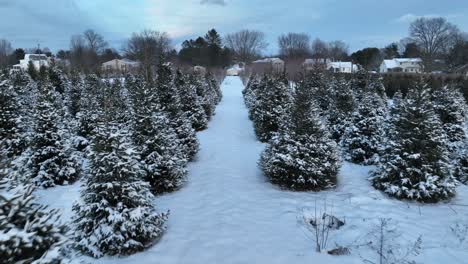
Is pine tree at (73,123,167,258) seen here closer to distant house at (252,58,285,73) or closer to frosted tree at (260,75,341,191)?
frosted tree at (260,75,341,191)

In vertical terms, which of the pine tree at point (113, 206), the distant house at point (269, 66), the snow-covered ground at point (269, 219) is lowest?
the snow-covered ground at point (269, 219)

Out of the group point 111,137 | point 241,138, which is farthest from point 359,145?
point 111,137

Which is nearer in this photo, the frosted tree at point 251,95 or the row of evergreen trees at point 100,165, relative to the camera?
the row of evergreen trees at point 100,165

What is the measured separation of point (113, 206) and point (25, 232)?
2.77 m

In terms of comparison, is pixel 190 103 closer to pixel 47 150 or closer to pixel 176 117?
pixel 176 117

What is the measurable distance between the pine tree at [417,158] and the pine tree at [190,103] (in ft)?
28.9

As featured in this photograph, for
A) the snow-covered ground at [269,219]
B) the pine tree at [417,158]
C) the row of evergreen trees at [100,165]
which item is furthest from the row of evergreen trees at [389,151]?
the row of evergreen trees at [100,165]

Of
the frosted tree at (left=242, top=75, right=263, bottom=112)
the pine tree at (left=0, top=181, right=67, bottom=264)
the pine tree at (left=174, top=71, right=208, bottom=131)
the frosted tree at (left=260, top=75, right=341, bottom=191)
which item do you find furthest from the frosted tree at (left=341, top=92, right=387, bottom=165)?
the pine tree at (left=0, top=181, right=67, bottom=264)

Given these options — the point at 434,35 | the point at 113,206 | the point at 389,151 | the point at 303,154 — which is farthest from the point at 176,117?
the point at 434,35

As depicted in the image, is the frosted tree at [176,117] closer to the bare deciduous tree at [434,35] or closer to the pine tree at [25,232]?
the pine tree at [25,232]

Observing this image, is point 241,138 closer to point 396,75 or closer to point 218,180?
point 218,180

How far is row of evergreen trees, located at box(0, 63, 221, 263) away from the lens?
2.27 meters

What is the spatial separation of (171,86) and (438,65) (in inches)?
1959

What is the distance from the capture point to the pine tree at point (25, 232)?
1945 mm
